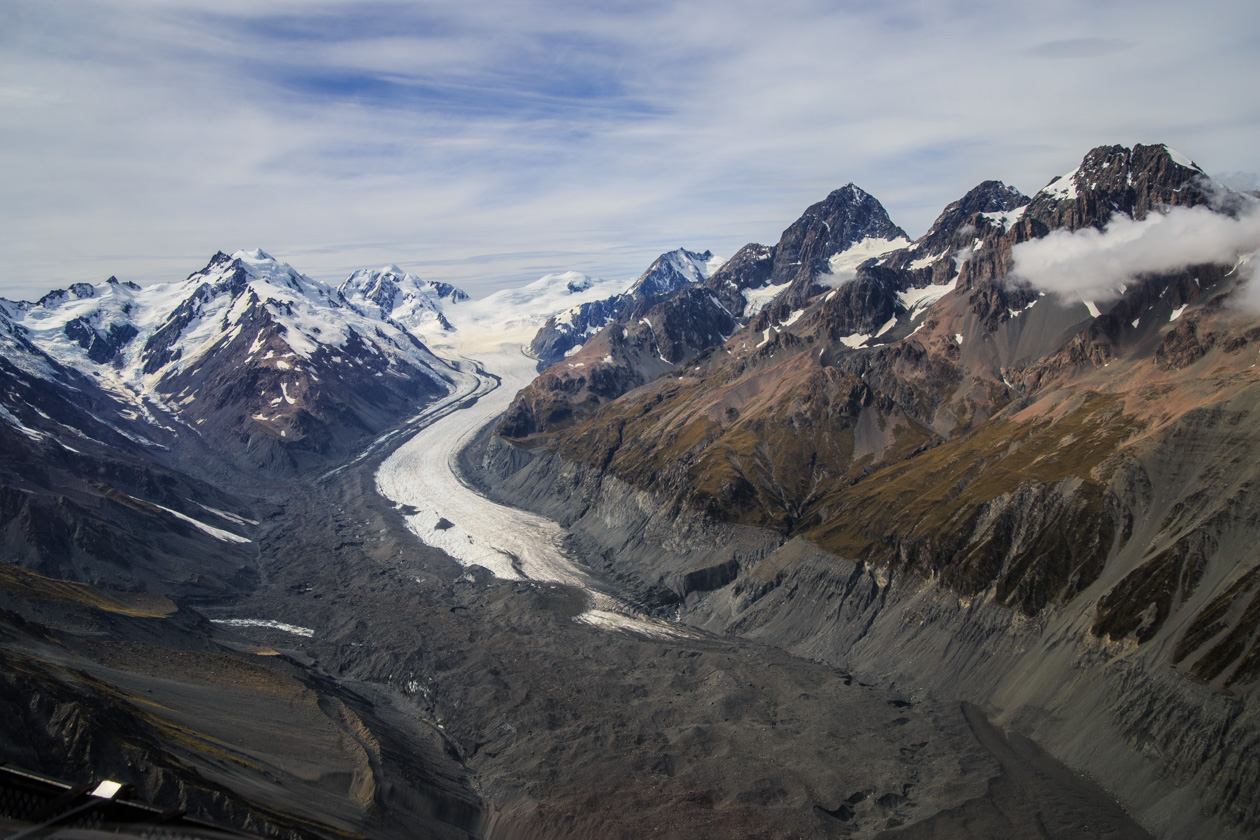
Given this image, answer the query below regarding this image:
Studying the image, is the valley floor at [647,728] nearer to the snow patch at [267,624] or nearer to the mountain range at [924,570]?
the snow patch at [267,624]

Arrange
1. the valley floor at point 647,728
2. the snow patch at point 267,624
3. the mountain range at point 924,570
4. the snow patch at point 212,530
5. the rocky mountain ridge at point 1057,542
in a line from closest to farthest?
the mountain range at point 924,570 < the valley floor at point 647,728 < the rocky mountain ridge at point 1057,542 < the snow patch at point 267,624 < the snow patch at point 212,530

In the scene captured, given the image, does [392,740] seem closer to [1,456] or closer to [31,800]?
[31,800]

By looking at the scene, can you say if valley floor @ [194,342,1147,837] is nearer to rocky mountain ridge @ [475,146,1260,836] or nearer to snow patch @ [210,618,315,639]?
snow patch @ [210,618,315,639]

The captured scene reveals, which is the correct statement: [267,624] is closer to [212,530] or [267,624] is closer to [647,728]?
[212,530]

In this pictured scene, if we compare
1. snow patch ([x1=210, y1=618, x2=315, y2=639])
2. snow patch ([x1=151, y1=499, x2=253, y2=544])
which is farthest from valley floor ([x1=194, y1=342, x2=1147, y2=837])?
snow patch ([x1=151, y1=499, x2=253, y2=544])

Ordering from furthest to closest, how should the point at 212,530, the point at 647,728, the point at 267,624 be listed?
the point at 212,530, the point at 267,624, the point at 647,728

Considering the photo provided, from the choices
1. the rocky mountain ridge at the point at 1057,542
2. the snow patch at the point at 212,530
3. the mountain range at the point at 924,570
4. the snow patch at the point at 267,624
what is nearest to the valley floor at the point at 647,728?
the snow patch at the point at 267,624

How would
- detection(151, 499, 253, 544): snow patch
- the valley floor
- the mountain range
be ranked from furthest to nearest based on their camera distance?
1. detection(151, 499, 253, 544): snow patch
2. the valley floor
3. the mountain range

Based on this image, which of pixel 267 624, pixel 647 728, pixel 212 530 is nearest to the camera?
pixel 647 728

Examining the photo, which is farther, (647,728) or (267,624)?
(267,624)

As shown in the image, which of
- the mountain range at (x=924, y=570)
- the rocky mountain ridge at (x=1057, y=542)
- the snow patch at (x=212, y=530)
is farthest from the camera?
the snow patch at (x=212, y=530)

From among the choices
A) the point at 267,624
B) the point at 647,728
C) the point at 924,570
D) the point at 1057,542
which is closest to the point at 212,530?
the point at 267,624

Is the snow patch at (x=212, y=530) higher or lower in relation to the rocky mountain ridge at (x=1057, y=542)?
lower
